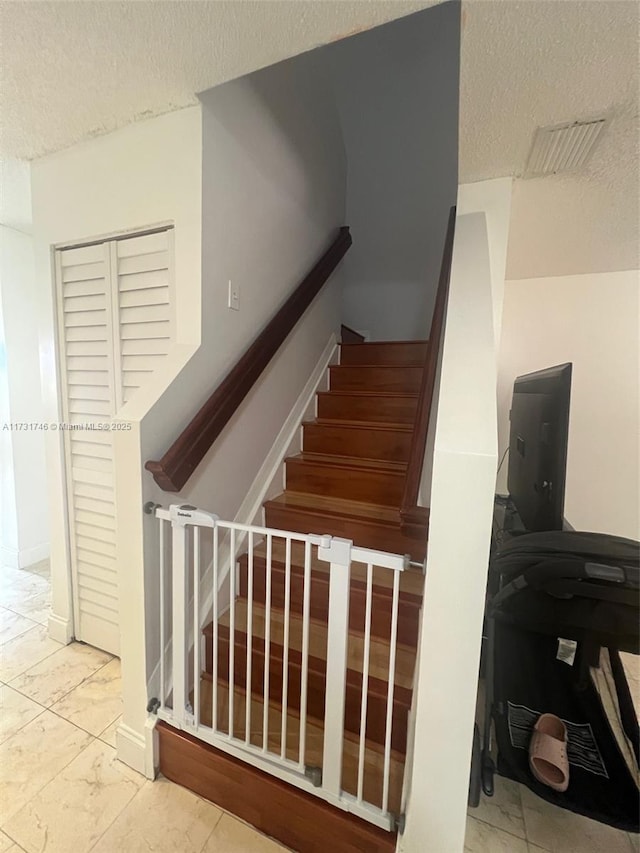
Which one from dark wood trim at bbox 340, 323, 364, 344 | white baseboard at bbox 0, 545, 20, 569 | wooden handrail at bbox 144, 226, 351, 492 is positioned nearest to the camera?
wooden handrail at bbox 144, 226, 351, 492

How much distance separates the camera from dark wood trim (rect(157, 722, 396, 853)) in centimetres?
106

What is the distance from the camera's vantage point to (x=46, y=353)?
187 centimetres

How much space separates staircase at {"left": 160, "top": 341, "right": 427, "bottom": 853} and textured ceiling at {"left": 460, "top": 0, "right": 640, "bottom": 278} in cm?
110

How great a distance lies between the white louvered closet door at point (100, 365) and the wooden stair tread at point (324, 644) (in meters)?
0.75

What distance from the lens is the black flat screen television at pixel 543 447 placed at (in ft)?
4.26

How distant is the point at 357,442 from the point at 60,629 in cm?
192

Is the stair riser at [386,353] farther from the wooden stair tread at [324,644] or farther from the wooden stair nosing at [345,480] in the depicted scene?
the wooden stair tread at [324,644]

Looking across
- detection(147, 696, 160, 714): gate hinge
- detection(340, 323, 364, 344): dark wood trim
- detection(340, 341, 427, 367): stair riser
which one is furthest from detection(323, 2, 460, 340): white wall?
detection(147, 696, 160, 714): gate hinge

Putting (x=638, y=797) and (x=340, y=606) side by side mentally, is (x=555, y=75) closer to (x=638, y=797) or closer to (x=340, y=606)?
(x=340, y=606)

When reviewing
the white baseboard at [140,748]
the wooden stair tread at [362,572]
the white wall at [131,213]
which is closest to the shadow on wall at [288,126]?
the white wall at [131,213]

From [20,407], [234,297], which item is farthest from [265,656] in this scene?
[20,407]

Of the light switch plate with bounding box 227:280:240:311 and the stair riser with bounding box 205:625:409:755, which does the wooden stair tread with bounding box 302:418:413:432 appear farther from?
the stair riser with bounding box 205:625:409:755

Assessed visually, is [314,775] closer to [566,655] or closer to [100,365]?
[566,655]

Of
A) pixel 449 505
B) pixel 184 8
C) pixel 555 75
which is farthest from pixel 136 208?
pixel 449 505
